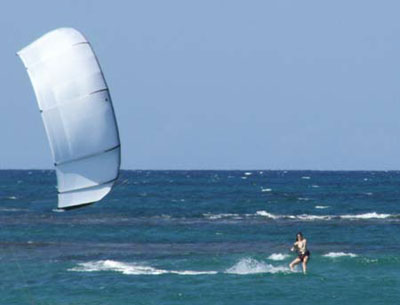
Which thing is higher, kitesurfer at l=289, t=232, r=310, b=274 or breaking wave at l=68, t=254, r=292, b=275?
kitesurfer at l=289, t=232, r=310, b=274

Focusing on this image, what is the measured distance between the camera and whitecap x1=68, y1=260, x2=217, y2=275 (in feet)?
155

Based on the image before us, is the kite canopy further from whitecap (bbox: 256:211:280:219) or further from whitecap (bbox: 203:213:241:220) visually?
whitecap (bbox: 256:211:280:219)

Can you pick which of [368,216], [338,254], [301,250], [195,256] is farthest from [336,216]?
[301,250]

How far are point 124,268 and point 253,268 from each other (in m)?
5.07

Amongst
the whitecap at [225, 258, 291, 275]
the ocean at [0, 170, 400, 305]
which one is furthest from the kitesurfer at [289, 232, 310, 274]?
the whitecap at [225, 258, 291, 275]

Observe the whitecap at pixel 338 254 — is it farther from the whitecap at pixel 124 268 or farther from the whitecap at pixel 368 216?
the whitecap at pixel 368 216

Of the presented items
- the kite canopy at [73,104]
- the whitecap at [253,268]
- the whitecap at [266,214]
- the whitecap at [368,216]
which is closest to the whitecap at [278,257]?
the whitecap at [253,268]

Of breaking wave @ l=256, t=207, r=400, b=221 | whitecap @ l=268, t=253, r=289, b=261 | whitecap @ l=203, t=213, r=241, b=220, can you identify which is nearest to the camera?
whitecap @ l=268, t=253, r=289, b=261

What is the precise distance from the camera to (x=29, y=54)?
93.0ft

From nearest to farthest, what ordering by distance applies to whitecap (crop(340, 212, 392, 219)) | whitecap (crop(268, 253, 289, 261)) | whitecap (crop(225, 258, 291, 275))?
1. whitecap (crop(225, 258, 291, 275))
2. whitecap (crop(268, 253, 289, 261))
3. whitecap (crop(340, 212, 392, 219))

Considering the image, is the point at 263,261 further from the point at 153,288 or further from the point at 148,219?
the point at 148,219

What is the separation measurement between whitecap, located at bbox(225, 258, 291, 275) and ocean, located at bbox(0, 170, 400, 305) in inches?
1.9

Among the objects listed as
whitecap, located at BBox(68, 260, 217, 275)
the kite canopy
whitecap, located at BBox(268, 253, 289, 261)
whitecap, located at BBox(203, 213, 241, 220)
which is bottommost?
whitecap, located at BBox(68, 260, 217, 275)

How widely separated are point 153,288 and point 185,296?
1.91m
